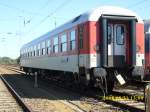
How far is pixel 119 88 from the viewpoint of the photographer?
63.0ft

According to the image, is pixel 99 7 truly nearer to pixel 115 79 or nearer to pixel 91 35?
pixel 91 35

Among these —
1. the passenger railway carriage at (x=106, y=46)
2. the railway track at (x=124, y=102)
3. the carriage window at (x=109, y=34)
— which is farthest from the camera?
the carriage window at (x=109, y=34)

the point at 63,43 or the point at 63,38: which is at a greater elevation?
the point at 63,38

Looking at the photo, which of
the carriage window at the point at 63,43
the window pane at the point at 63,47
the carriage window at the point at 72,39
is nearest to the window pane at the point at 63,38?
the carriage window at the point at 63,43

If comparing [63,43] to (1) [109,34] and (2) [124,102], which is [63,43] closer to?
(1) [109,34]

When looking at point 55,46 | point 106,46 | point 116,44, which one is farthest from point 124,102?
point 55,46

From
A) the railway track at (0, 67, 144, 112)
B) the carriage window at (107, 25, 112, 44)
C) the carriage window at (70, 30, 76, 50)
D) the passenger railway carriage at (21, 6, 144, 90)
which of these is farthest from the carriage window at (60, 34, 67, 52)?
the railway track at (0, 67, 144, 112)

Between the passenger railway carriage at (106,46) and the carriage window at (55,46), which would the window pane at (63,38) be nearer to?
the passenger railway carriage at (106,46)

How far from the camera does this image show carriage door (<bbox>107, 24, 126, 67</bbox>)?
15.6 m

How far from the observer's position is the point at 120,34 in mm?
15844

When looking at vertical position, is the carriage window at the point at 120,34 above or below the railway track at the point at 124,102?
above

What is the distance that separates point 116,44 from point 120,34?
1.46 feet

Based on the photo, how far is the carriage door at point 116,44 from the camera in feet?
51.2

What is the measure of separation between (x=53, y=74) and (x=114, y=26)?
8.70 metres
